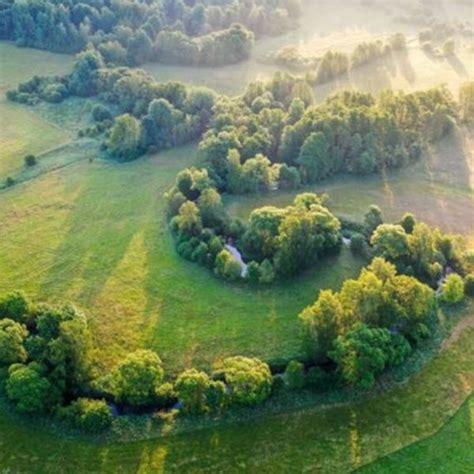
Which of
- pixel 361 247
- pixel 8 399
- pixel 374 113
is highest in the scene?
pixel 374 113

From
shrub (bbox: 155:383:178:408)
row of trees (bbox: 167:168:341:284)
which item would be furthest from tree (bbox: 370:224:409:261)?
shrub (bbox: 155:383:178:408)

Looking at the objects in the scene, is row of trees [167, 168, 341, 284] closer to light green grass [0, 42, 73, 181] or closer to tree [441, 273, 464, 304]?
tree [441, 273, 464, 304]

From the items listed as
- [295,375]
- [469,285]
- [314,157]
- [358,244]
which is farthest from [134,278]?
[469,285]

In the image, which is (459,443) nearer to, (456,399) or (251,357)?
(456,399)

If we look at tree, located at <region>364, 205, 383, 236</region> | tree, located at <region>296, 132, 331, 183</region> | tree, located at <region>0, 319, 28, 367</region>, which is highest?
tree, located at <region>296, 132, 331, 183</region>

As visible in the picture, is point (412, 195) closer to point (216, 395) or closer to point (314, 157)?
point (314, 157)

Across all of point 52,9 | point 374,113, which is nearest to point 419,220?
point 374,113
